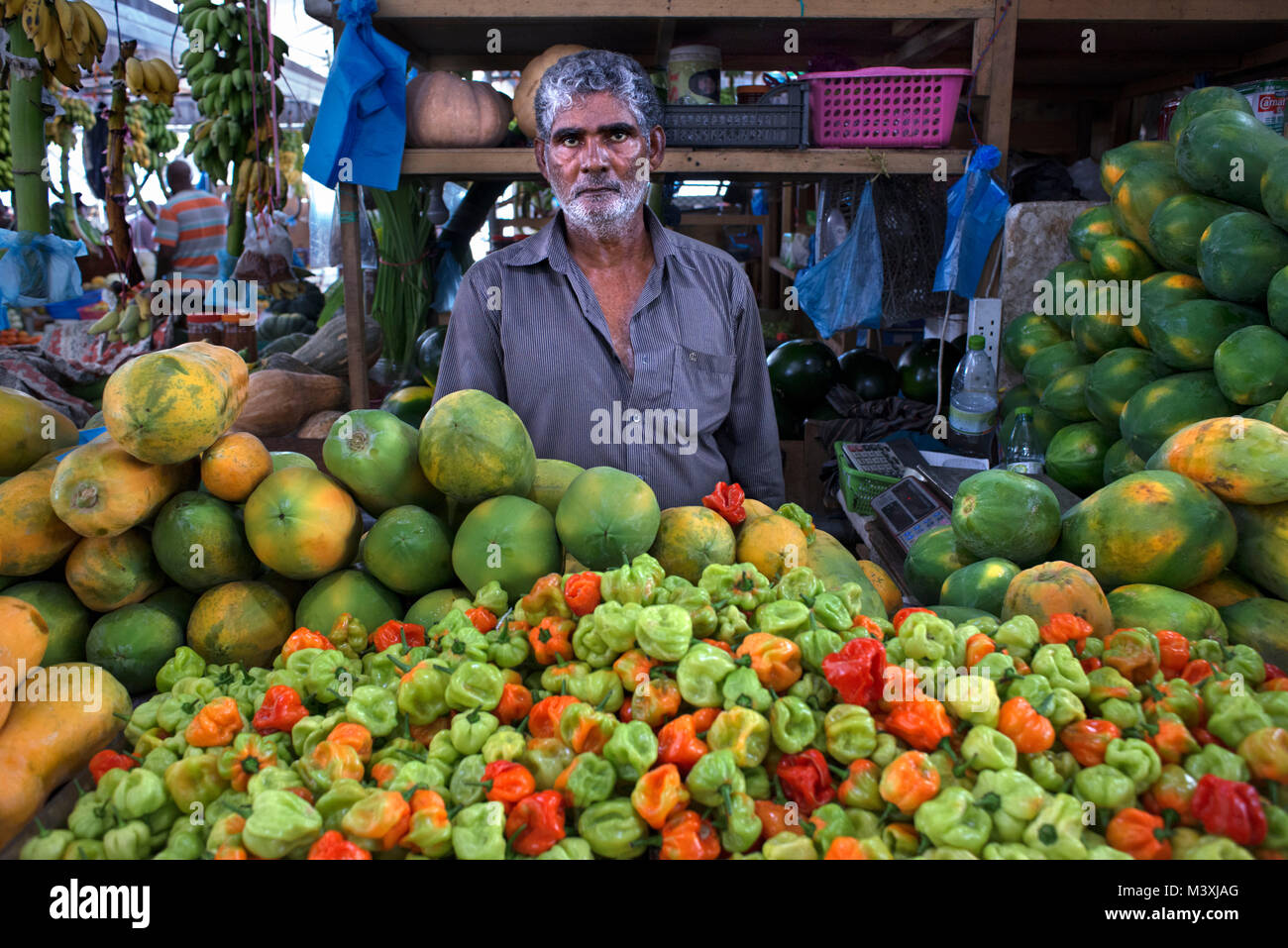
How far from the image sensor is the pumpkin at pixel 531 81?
4148mm

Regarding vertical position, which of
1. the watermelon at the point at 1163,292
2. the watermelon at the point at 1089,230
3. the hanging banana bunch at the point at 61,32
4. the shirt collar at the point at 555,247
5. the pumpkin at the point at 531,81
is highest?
the hanging banana bunch at the point at 61,32

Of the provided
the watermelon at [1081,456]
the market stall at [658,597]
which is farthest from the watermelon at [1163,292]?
the watermelon at [1081,456]

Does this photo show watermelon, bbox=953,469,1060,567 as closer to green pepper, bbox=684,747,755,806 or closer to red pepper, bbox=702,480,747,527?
red pepper, bbox=702,480,747,527

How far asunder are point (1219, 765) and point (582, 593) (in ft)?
2.68

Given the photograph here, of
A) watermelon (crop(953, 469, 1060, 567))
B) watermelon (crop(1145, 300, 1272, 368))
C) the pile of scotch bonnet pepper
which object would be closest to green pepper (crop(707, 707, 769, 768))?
the pile of scotch bonnet pepper

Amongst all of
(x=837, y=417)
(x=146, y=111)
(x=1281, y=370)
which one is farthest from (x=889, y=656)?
(x=146, y=111)

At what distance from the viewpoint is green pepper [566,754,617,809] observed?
105 centimetres

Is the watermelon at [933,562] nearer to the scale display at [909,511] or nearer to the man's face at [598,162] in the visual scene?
the scale display at [909,511]

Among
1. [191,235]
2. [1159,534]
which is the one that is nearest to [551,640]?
[1159,534]

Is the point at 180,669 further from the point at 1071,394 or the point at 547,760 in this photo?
the point at 1071,394

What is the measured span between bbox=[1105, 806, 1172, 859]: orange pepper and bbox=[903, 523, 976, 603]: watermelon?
1010 millimetres

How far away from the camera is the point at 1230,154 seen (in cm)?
283

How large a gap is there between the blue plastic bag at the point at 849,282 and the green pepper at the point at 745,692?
3718 millimetres

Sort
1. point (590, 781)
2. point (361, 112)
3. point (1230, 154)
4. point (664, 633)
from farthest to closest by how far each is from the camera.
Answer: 1. point (361, 112)
2. point (1230, 154)
3. point (664, 633)
4. point (590, 781)
